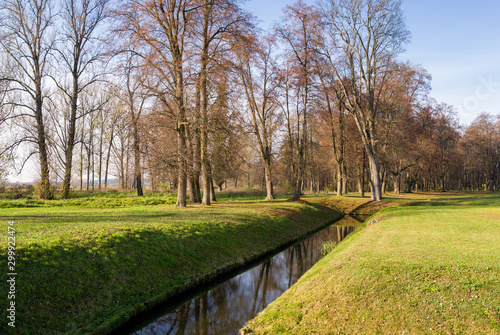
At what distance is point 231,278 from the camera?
1144 centimetres

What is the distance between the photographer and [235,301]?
940 cm

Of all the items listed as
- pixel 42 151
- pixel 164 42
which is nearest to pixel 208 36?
pixel 164 42

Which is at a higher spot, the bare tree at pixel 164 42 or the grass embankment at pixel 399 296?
the bare tree at pixel 164 42

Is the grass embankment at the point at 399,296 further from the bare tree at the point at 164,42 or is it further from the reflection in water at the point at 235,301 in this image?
the bare tree at the point at 164,42

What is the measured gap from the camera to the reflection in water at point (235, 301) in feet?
25.0

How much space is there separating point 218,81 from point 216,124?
3.38 metres

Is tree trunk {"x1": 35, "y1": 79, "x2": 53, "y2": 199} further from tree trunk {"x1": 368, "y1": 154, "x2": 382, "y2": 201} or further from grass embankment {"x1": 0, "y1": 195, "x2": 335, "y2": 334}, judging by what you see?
tree trunk {"x1": 368, "y1": 154, "x2": 382, "y2": 201}

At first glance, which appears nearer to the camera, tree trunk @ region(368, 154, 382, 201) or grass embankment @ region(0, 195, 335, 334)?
grass embankment @ region(0, 195, 335, 334)

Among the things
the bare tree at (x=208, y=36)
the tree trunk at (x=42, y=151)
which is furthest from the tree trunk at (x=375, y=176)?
the tree trunk at (x=42, y=151)

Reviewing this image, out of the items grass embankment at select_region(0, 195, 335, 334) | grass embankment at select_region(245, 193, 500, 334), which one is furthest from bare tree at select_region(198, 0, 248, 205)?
grass embankment at select_region(245, 193, 500, 334)

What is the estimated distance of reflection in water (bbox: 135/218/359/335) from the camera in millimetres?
7621

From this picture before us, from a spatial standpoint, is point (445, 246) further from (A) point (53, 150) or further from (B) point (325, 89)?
(A) point (53, 150)

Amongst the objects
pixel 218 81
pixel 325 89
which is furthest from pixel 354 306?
pixel 325 89

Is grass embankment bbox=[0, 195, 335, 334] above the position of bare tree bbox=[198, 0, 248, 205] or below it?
below
